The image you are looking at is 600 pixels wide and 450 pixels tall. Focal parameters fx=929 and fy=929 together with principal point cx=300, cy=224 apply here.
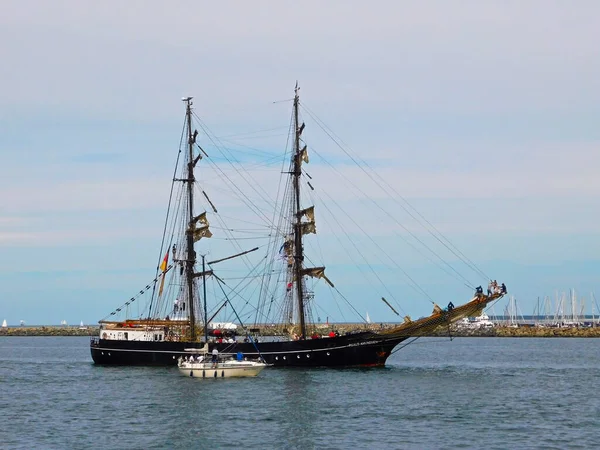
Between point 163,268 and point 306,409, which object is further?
point 163,268

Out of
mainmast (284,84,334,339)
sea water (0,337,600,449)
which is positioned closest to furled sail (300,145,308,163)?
mainmast (284,84,334,339)

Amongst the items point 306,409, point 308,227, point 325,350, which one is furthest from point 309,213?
point 306,409

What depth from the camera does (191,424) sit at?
53719 mm

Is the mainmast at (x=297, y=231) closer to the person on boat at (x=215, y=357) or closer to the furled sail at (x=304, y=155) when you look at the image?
the furled sail at (x=304, y=155)

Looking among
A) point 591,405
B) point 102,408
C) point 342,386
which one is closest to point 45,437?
point 102,408

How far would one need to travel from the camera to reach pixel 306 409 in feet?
196

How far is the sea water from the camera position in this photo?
1906 inches

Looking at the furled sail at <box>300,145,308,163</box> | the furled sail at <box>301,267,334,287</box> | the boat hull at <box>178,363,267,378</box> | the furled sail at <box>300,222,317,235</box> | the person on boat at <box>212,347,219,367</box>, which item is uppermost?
the furled sail at <box>300,145,308,163</box>

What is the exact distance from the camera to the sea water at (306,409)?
159 feet

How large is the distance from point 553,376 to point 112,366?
45.3m

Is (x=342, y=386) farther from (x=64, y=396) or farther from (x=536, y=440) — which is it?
(x=536, y=440)

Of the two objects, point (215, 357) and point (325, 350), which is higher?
point (325, 350)

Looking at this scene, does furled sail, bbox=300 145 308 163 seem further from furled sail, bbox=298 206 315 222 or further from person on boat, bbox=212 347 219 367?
person on boat, bbox=212 347 219 367

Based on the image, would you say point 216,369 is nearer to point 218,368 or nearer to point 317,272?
point 218,368
